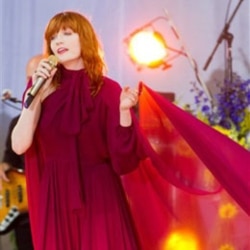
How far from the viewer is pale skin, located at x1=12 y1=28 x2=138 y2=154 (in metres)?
1.29

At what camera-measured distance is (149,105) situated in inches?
59.3

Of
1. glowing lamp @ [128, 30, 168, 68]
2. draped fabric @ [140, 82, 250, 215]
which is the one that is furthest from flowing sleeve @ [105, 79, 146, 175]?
glowing lamp @ [128, 30, 168, 68]

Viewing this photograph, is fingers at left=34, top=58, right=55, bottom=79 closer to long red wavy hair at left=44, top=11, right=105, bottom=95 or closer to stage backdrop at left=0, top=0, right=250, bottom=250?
long red wavy hair at left=44, top=11, right=105, bottom=95

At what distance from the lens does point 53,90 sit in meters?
1.33

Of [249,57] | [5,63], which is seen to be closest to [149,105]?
[5,63]

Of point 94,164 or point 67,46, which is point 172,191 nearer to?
point 94,164

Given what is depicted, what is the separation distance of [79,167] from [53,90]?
197mm

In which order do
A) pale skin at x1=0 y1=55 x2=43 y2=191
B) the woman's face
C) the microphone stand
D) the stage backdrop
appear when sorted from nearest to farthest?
the woman's face → pale skin at x1=0 y1=55 x2=43 y2=191 → the stage backdrop → the microphone stand

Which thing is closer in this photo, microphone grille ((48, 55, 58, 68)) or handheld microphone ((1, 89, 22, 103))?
microphone grille ((48, 55, 58, 68))

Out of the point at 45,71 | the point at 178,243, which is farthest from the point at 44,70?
the point at 178,243

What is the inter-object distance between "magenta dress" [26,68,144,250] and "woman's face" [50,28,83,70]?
35 mm

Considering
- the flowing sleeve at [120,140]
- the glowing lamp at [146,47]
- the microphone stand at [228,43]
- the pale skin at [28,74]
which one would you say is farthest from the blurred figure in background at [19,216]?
the microphone stand at [228,43]

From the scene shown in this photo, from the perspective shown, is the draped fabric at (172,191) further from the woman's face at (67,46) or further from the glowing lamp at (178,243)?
the woman's face at (67,46)

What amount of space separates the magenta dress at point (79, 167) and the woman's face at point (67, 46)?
0.04m
